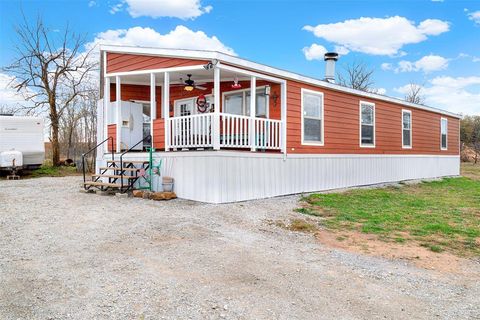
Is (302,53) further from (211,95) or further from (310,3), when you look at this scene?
(211,95)

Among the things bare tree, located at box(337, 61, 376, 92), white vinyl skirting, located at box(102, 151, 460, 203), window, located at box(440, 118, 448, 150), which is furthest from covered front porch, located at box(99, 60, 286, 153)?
bare tree, located at box(337, 61, 376, 92)

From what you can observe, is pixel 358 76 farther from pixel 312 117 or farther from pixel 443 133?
pixel 312 117

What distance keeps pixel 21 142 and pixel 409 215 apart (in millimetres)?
13303

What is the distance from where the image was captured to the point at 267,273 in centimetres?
370

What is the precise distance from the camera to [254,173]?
8.30 metres

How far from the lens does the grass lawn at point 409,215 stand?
17.2ft

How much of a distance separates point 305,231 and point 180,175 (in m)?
3.47

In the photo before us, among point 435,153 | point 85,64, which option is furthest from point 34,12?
point 435,153

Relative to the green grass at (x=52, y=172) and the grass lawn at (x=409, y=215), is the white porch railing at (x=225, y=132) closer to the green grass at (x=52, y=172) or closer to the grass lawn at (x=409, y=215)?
the grass lawn at (x=409, y=215)

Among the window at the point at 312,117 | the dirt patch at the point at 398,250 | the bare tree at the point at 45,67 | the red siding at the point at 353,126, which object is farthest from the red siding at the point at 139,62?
the bare tree at the point at 45,67

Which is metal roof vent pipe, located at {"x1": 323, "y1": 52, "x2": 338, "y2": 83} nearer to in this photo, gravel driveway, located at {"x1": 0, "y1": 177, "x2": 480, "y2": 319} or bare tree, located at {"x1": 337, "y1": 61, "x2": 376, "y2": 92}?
gravel driveway, located at {"x1": 0, "y1": 177, "x2": 480, "y2": 319}

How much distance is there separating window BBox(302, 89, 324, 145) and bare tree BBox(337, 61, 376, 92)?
2412cm

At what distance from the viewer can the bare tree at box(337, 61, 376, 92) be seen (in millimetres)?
32781

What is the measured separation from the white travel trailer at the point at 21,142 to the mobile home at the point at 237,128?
182 inches
